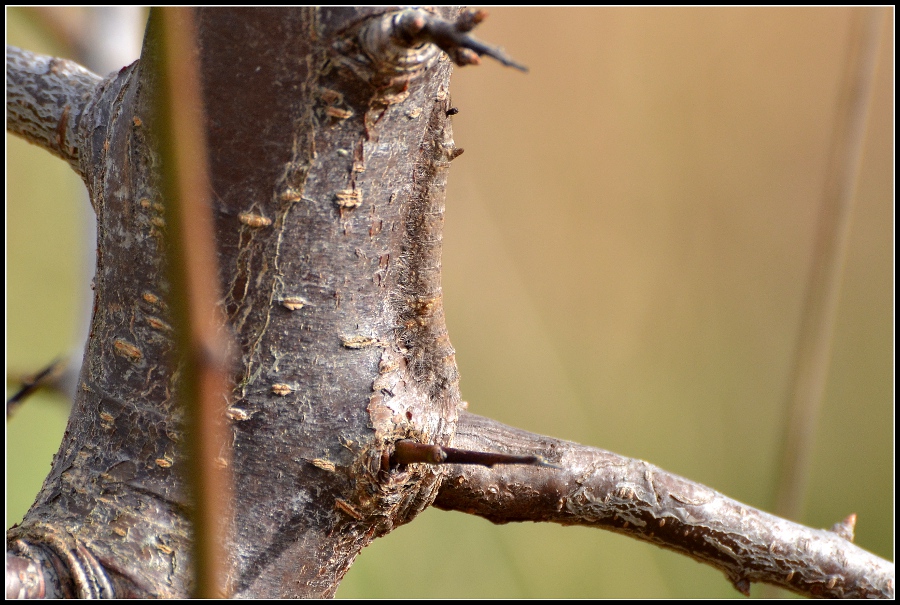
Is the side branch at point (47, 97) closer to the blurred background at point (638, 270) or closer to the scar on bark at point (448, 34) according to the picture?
the scar on bark at point (448, 34)

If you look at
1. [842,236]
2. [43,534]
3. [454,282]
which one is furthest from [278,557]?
[842,236]

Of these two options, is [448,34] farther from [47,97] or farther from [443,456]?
[47,97]

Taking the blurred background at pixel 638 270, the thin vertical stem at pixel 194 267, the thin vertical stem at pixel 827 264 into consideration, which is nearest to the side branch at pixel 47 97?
the thin vertical stem at pixel 194 267

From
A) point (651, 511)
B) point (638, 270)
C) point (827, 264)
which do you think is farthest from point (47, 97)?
point (827, 264)

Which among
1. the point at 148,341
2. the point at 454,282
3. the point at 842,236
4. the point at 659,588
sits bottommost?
the point at 659,588

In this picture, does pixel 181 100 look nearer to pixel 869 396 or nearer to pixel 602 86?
pixel 602 86

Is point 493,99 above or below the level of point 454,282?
above

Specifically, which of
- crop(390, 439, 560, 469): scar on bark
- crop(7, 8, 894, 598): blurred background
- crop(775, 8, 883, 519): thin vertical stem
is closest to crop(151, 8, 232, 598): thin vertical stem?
crop(390, 439, 560, 469): scar on bark

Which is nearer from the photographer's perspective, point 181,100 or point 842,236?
point 181,100
